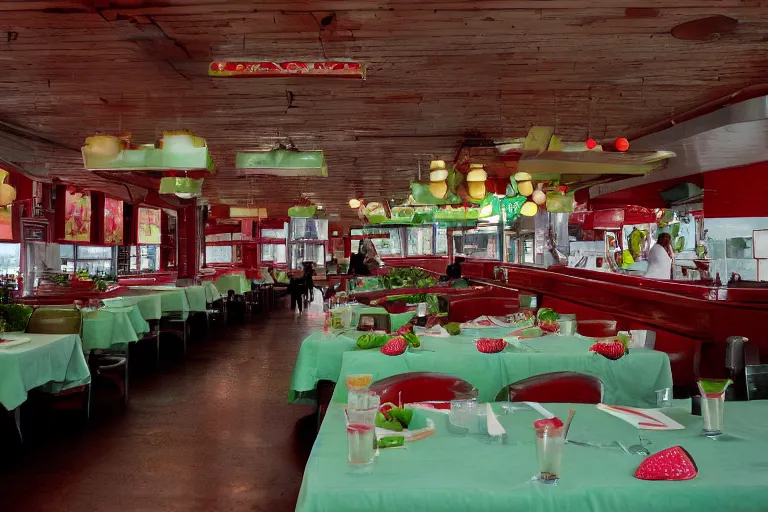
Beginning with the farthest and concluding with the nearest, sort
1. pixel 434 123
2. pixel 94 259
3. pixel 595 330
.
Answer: pixel 94 259 → pixel 434 123 → pixel 595 330

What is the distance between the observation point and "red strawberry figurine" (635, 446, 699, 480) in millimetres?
1746

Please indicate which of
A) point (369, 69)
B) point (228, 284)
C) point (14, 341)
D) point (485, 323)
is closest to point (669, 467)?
point (485, 323)

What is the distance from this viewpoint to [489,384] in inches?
158

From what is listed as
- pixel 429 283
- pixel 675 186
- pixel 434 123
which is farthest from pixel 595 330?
pixel 675 186

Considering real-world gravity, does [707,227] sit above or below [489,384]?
above

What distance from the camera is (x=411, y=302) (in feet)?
23.6

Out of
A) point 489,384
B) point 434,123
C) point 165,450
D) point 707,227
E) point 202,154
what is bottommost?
point 165,450

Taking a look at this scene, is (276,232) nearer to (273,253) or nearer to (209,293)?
(273,253)

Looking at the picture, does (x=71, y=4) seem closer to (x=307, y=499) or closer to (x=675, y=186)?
(x=307, y=499)

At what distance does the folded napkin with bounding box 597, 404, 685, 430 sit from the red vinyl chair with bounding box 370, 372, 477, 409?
670mm

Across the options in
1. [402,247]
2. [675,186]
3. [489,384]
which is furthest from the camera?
[402,247]

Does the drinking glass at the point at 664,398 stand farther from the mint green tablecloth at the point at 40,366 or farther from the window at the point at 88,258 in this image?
the window at the point at 88,258

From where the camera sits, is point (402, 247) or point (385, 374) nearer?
point (385, 374)

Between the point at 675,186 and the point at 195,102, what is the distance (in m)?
7.76
